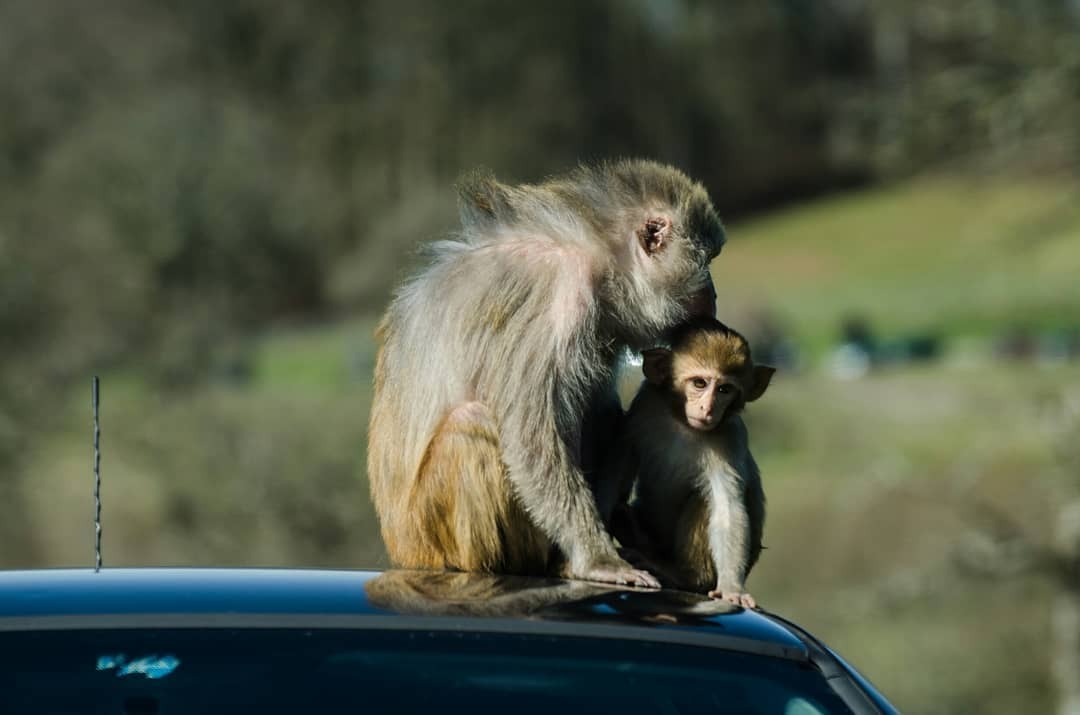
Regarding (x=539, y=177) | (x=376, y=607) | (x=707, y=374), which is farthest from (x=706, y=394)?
(x=539, y=177)

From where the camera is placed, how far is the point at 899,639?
91.4 feet

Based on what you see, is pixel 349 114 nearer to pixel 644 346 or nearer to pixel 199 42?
pixel 199 42

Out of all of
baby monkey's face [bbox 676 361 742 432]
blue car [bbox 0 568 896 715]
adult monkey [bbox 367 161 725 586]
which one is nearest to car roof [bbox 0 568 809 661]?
blue car [bbox 0 568 896 715]

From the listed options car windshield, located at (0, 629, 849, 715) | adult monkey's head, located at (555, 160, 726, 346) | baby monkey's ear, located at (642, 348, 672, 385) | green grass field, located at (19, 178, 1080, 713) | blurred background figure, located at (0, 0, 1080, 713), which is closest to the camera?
car windshield, located at (0, 629, 849, 715)

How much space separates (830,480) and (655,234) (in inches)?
1242

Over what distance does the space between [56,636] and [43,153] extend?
40.0m

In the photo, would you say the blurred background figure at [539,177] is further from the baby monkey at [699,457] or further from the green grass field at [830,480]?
the baby monkey at [699,457]

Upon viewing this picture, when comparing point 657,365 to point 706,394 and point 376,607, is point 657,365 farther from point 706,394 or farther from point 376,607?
point 376,607

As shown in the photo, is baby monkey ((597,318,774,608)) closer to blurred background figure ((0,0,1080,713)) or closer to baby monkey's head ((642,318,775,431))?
baby monkey's head ((642,318,775,431))

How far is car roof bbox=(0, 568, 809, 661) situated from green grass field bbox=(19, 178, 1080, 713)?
624 inches

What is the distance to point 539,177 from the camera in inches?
1305

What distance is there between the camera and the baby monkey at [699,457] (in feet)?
17.7

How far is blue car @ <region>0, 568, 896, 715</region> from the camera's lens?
319 cm

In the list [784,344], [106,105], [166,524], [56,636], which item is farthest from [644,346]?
[784,344]
